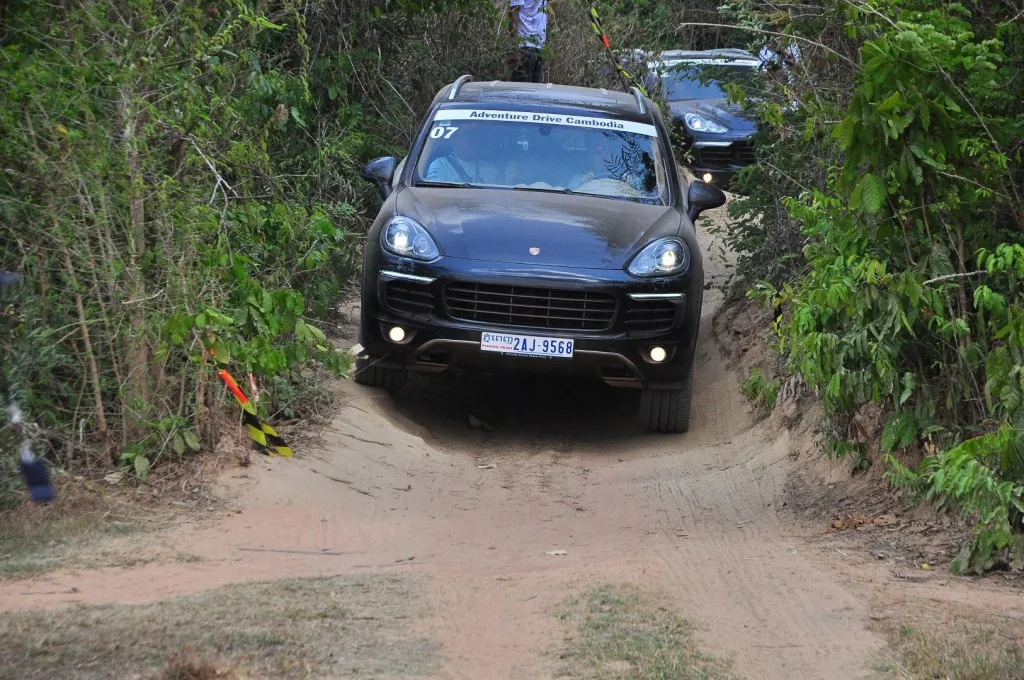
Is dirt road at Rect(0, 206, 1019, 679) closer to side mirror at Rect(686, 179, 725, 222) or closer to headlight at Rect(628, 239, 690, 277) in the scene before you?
headlight at Rect(628, 239, 690, 277)

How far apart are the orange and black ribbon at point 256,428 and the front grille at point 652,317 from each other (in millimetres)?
2064

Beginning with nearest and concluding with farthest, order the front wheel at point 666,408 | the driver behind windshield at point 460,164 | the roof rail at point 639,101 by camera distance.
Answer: the front wheel at point 666,408 → the driver behind windshield at point 460,164 → the roof rail at point 639,101

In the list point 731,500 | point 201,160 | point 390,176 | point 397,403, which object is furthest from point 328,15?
point 731,500

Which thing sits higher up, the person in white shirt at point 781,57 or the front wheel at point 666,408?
the person in white shirt at point 781,57

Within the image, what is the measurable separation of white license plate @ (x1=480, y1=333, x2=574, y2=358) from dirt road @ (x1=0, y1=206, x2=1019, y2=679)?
0.67 m

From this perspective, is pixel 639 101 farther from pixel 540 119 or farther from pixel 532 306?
pixel 532 306

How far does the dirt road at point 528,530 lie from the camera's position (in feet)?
14.7

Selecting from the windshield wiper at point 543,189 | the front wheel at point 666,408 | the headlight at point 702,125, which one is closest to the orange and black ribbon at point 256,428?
the front wheel at point 666,408

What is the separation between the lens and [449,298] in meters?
7.41

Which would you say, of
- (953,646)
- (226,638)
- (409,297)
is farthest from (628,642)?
(409,297)

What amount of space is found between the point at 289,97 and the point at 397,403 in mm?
3051

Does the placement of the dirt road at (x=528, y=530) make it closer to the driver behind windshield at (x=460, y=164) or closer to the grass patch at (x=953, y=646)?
the grass patch at (x=953, y=646)

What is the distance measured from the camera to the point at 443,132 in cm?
878

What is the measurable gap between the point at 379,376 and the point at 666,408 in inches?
70.4
